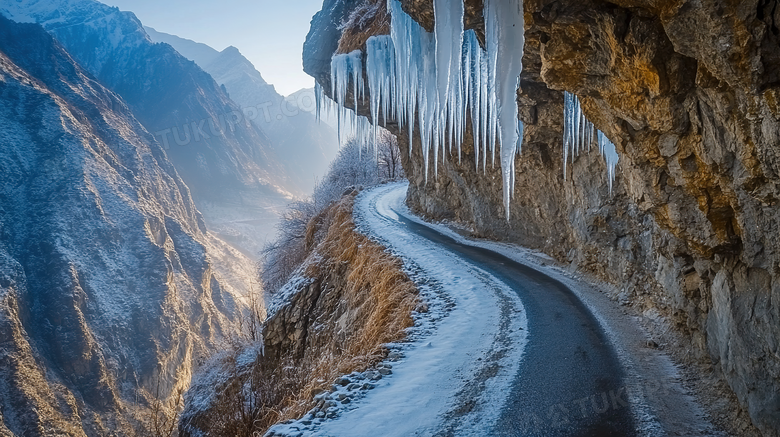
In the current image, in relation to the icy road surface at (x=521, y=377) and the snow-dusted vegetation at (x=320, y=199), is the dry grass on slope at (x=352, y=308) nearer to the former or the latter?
the icy road surface at (x=521, y=377)

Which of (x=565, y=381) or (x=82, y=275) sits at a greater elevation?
(x=565, y=381)

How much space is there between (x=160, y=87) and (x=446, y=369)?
7694 inches

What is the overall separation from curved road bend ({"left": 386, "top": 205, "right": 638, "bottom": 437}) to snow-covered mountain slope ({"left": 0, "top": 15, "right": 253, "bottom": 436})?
3642 centimetres

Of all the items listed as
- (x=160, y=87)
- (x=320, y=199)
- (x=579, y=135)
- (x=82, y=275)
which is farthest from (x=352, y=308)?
(x=160, y=87)

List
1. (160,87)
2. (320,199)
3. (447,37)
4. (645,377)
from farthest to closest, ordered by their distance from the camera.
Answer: (160,87) → (320,199) → (447,37) → (645,377)

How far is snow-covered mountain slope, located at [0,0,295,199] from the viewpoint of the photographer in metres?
152

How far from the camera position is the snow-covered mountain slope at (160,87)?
152 m

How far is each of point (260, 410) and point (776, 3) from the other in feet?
30.6

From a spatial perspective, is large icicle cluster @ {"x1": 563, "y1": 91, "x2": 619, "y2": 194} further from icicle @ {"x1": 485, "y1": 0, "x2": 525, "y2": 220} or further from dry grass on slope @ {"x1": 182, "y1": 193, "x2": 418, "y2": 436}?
dry grass on slope @ {"x1": 182, "y1": 193, "x2": 418, "y2": 436}

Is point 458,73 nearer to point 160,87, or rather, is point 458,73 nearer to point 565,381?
point 565,381

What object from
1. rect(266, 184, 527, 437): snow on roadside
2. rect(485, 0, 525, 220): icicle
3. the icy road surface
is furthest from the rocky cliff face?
rect(266, 184, 527, 437): snow on roadside

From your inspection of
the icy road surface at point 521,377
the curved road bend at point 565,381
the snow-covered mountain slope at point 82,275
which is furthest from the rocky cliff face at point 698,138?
the snow-covered mountain slope at point 82,275

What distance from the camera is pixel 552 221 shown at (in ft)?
47.5

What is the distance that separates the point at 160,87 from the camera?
16400cm
